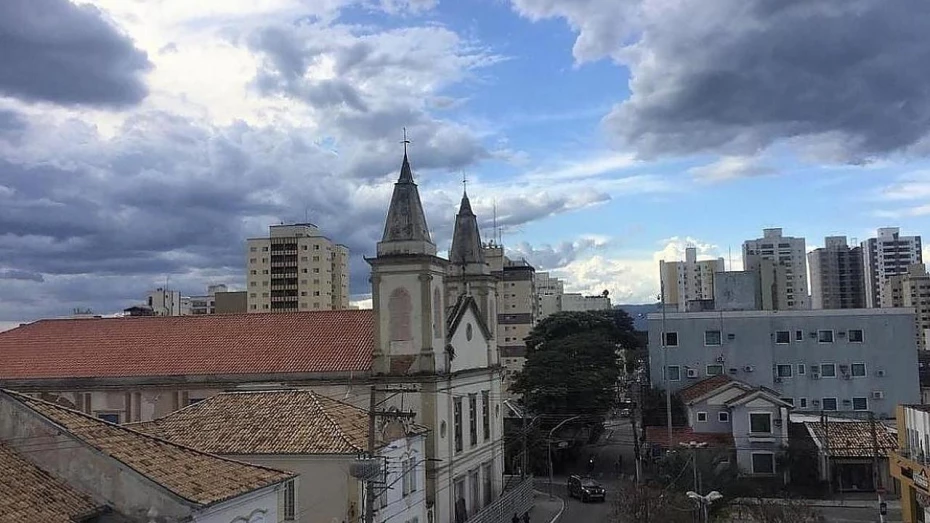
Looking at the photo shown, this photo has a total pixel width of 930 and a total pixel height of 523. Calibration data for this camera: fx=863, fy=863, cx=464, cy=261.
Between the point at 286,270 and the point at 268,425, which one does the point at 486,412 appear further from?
the point at 286,270

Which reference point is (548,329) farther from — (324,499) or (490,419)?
(324,499)

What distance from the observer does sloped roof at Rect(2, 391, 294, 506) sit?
16547mm

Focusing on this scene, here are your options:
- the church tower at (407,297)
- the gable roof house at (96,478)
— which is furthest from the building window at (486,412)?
the gable roof house at (96,478)

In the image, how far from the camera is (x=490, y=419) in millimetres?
44062

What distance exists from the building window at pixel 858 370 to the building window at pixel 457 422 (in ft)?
99.2

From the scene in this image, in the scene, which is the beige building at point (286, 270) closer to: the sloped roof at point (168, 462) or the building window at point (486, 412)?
the building window at point (486, 412)

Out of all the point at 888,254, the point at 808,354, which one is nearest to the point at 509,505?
the point at 808,354

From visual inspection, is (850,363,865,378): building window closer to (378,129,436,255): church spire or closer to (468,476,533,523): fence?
(468,476,533,523): fence

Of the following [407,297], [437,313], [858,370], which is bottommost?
[858,370]

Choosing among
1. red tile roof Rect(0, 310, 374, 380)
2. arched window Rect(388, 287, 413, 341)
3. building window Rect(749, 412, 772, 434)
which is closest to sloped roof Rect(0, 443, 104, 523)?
red tile roof Rect(0, 310, 374, 380)

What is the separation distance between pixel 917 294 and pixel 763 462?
73.5m

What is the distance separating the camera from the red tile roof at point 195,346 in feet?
121

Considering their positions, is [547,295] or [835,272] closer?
[835,272]

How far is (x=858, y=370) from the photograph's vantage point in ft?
182
